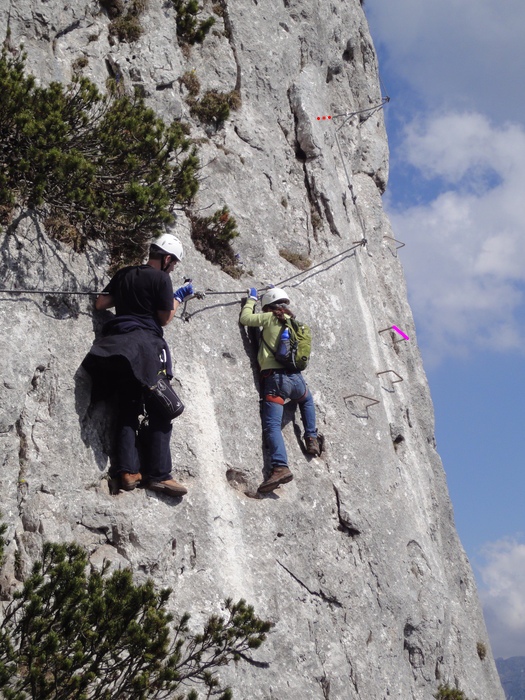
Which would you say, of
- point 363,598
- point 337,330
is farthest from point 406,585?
point 337,330

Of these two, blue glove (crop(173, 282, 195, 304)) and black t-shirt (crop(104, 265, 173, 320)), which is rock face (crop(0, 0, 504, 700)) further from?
black t-shirt (crop(104, 265, 173, 320))

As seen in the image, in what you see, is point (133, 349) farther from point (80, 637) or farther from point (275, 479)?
point (80, 637)

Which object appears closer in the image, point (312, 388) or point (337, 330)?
point (312, 388)

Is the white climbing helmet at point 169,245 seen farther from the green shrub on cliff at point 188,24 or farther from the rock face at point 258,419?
the green shrub on cliff at point 188,24

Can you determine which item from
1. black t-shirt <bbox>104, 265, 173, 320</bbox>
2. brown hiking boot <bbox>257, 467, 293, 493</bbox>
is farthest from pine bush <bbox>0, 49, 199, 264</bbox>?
brown hiking boot <bbox>257, 467, 293, 493</bbox>

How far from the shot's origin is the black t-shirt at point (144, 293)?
10148 millimetres

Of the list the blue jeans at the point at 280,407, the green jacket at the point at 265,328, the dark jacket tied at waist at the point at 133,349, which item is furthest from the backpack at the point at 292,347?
the dark jacket tied at waist at the point at 133,349

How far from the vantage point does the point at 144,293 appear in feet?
33.3

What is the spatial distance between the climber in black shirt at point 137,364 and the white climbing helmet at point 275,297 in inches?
88.7

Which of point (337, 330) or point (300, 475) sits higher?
point (337, 330)

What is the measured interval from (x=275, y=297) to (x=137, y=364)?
3.40 meters

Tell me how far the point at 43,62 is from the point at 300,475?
7.29 m

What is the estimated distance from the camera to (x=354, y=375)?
1384 cm

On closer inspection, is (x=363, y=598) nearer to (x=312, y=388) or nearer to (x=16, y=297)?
(x=312, y=388)
